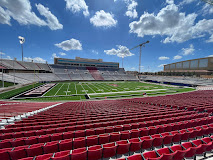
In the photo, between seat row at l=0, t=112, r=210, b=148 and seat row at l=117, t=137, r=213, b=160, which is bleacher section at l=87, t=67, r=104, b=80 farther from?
seat row at l=117, t=137, r=213, b=160

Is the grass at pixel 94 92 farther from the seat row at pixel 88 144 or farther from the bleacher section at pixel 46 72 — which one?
the bleacher section at pixel 46 72

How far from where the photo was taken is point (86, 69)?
258 ft

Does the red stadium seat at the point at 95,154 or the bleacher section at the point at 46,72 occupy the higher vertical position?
the bleacher section at the point at 46,72

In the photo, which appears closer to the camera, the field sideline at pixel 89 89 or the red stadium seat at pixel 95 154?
the red stadium seat at pixel 95 154

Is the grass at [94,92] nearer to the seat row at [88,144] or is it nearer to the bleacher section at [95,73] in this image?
the seat row at [88,144]

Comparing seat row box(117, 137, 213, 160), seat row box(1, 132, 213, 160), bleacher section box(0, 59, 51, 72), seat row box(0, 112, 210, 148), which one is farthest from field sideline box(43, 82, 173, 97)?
bleacher section box(0, 59, 51, 72)

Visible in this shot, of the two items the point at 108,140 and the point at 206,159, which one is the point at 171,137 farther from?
the point at 108,140


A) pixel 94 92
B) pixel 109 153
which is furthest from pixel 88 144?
pixel 94 92

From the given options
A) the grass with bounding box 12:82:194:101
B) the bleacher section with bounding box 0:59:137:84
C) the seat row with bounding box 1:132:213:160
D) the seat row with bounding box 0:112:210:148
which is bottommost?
the grass with bounding box 12:82:194:101

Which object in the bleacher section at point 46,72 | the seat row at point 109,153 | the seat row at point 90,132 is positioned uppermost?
the bleacher section at point 46,72

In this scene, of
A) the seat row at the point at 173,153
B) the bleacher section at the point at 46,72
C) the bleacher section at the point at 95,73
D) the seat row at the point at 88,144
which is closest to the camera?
the seat row at the point at 173,153

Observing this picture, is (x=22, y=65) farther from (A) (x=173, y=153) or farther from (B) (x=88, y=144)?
(A) (x=173, y=153)

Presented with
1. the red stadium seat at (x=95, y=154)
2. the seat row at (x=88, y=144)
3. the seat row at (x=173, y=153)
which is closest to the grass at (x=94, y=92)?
the seat row at (x=88, y=144)

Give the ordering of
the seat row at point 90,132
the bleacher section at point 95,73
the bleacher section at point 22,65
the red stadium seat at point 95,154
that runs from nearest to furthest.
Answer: the red stadium seat at point 95,154
the seat row at point 90,132
the bleacher section at point 22,65
the bleacher section at point 95,73
